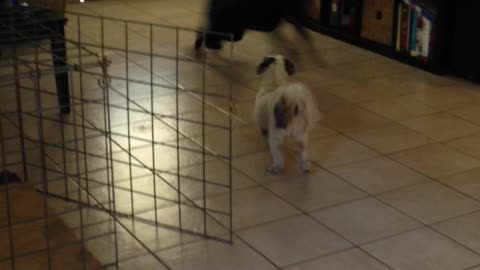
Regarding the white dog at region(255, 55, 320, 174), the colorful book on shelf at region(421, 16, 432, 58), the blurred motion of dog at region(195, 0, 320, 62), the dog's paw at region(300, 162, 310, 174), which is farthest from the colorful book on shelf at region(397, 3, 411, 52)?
the dog's paw at region(300, 162, 310, 174)

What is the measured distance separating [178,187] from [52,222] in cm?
55

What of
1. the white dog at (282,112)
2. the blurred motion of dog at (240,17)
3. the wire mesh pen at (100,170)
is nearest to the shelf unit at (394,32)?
the blurred motion of dog at (240,17)

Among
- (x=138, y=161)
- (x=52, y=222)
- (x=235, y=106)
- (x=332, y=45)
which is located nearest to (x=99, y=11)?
(x=332, y=45)

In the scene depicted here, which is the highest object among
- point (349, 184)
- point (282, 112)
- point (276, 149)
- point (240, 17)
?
point (240, 17)

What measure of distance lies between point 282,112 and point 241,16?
151cm

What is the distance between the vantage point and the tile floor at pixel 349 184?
240 cm

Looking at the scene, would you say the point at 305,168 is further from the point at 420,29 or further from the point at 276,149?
the point at 420,29

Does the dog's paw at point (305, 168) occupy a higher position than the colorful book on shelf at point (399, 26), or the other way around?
the colorful book on shelf at point (399, 26)

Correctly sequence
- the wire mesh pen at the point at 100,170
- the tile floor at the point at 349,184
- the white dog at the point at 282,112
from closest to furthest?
the wire mesh pen at the point at 100,170, the tile floor at the point at 349,184, the white dog at the point at 282,112

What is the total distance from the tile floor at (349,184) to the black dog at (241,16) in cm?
21

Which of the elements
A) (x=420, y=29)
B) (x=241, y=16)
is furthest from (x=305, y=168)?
(x=420, y=29)

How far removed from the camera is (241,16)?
4.25m

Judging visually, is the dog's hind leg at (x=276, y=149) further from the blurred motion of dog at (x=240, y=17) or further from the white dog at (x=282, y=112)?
the blurred motion of dog at (x=240, y=17)

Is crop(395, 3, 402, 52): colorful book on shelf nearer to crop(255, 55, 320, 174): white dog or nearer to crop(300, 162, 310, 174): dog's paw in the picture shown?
crop(255, 55, 320, 174): white dog
